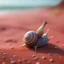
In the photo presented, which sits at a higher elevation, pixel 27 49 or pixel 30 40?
pixel 30 40

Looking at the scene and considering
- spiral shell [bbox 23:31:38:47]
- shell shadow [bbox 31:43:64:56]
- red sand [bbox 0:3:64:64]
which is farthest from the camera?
spiral shell [bbox 23:31:38:47]

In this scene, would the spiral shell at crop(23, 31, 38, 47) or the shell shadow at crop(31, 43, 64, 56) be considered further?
the spiral shell at crop(23, 31, 38, 47)

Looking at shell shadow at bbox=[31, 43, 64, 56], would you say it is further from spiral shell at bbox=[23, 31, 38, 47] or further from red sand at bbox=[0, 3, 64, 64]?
spiral shell at bbox=[23, 31, 38, 47]

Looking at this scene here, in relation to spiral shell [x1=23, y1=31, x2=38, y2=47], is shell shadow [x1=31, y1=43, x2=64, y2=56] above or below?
below

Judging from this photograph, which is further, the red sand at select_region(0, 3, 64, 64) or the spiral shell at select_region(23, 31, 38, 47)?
the spiral shell at select_region(23, 31, 38, 47)

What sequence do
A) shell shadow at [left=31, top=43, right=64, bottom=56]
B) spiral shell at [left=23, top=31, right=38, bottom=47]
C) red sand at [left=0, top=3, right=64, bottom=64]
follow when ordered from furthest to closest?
spiral shell at [left=23, top=31, right=38, bottom=47]
shell shadow at [left=31, top=43, right=64, bottom=56]
red sand at [left=0, top=3, right=64, bottom=64]

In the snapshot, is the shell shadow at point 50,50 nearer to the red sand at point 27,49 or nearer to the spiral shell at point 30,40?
the red sand at point 27,49

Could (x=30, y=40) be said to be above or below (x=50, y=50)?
above

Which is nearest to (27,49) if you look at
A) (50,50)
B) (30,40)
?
(30,40)

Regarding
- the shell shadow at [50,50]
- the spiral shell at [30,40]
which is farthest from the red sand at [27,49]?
the spiral shell at [30,40]

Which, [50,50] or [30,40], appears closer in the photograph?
[50,50]

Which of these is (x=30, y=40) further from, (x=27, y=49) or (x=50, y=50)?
(x=50, y=50)

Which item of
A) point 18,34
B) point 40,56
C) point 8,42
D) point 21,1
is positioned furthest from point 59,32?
point 21,1

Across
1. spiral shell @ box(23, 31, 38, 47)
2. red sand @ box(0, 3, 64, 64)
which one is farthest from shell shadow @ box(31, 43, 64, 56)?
spiral shell @ box(23, 31, 38, 47)
